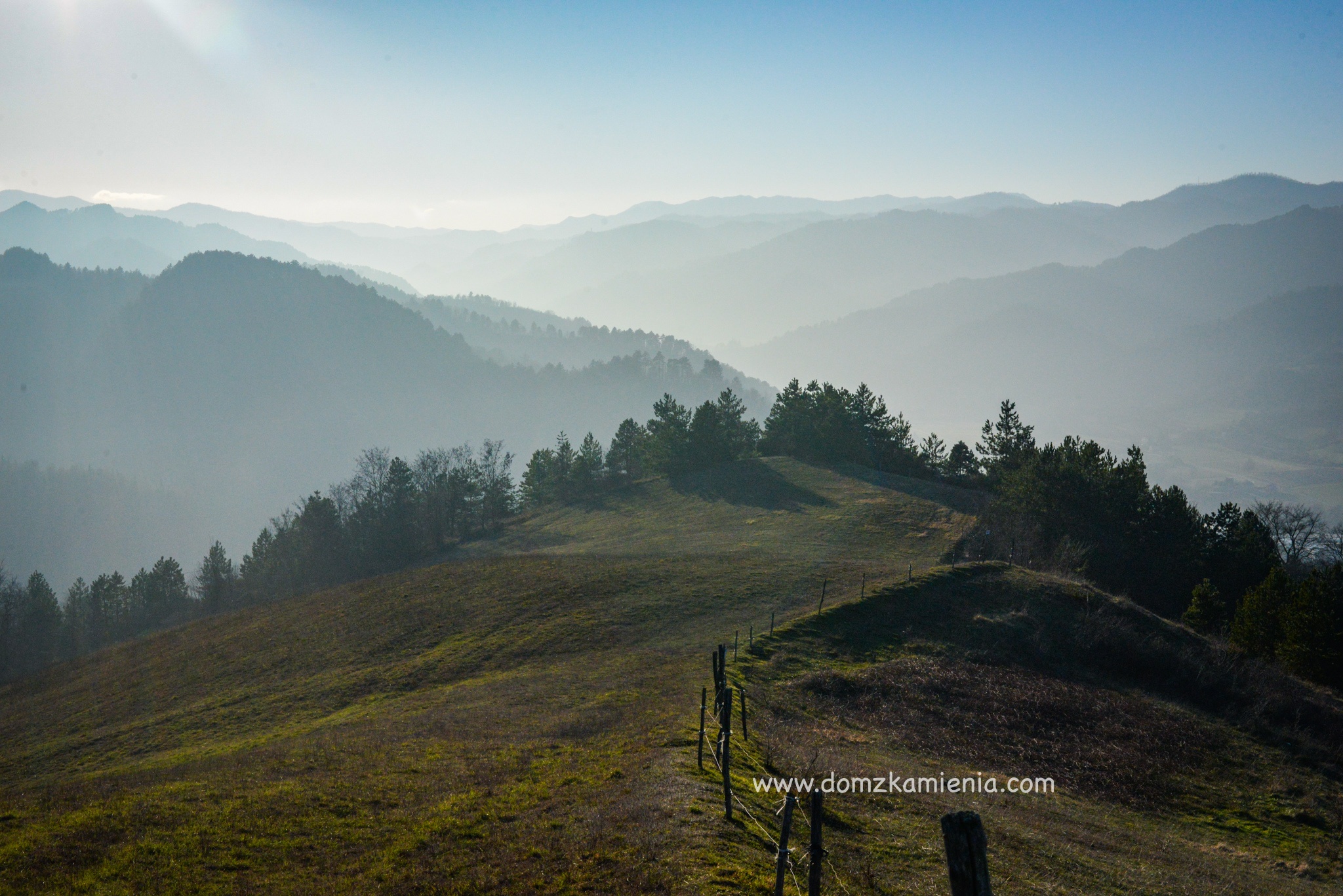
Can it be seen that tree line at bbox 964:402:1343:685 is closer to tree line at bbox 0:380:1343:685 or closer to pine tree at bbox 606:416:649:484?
tree line at bbox 0:380:1343:685

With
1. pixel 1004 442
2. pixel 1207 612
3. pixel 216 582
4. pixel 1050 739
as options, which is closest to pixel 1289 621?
pixel 1207 612

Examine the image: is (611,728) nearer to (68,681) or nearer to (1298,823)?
(1298,823)

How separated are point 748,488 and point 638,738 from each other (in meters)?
60.3

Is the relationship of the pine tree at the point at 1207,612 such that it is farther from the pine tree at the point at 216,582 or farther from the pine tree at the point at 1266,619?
the pine tree at the point at 216,582

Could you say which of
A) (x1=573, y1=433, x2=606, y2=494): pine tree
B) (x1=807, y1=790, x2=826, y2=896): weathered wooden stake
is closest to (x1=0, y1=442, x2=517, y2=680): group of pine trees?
(x1=573, y1=433, x2=606, y2=494): pine tree

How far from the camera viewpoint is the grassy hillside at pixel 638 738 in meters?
14.1

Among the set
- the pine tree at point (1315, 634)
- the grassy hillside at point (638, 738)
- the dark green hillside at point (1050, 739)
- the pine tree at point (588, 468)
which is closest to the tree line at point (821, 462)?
the pine tree at point (588, 468)

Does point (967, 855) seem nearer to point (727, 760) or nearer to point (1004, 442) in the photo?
point (727, 760)

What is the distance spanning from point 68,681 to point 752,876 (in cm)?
5843

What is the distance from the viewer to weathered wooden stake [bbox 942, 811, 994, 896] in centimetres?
571

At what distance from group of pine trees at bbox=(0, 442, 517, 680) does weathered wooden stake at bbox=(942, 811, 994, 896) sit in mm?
80222

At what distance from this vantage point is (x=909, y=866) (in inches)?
529

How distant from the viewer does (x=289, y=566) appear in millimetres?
85750

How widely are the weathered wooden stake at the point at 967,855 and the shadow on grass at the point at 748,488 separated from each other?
212 feet
